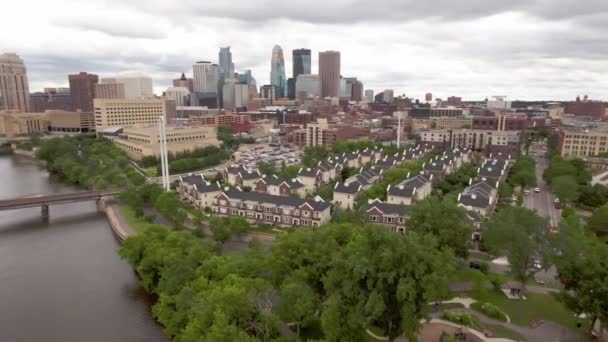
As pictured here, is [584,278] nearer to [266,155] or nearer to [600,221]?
[600,221]

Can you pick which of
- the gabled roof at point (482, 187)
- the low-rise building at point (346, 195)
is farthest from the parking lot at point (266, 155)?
the gabled roof at point (482, 187)

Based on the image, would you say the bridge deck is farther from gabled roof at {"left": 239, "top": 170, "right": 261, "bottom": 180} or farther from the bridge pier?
gabled roof at {"left": 239, "top": 170, "right": 261, "bottom": 180}

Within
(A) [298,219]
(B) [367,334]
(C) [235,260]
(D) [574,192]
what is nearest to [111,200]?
(A) [298,219]

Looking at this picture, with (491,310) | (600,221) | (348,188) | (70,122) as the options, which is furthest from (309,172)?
(70,122)

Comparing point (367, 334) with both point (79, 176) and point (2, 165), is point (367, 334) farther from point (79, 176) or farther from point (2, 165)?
point (2, 165)

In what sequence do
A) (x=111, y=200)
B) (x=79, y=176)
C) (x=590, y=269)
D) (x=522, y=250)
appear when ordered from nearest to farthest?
(x=590, y=269) < (x=522, y=250) < (x=111, y=200) < (x=79, y=176)

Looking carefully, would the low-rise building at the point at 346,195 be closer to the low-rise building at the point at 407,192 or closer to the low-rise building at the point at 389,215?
the low-rise building at the point at 407,192
